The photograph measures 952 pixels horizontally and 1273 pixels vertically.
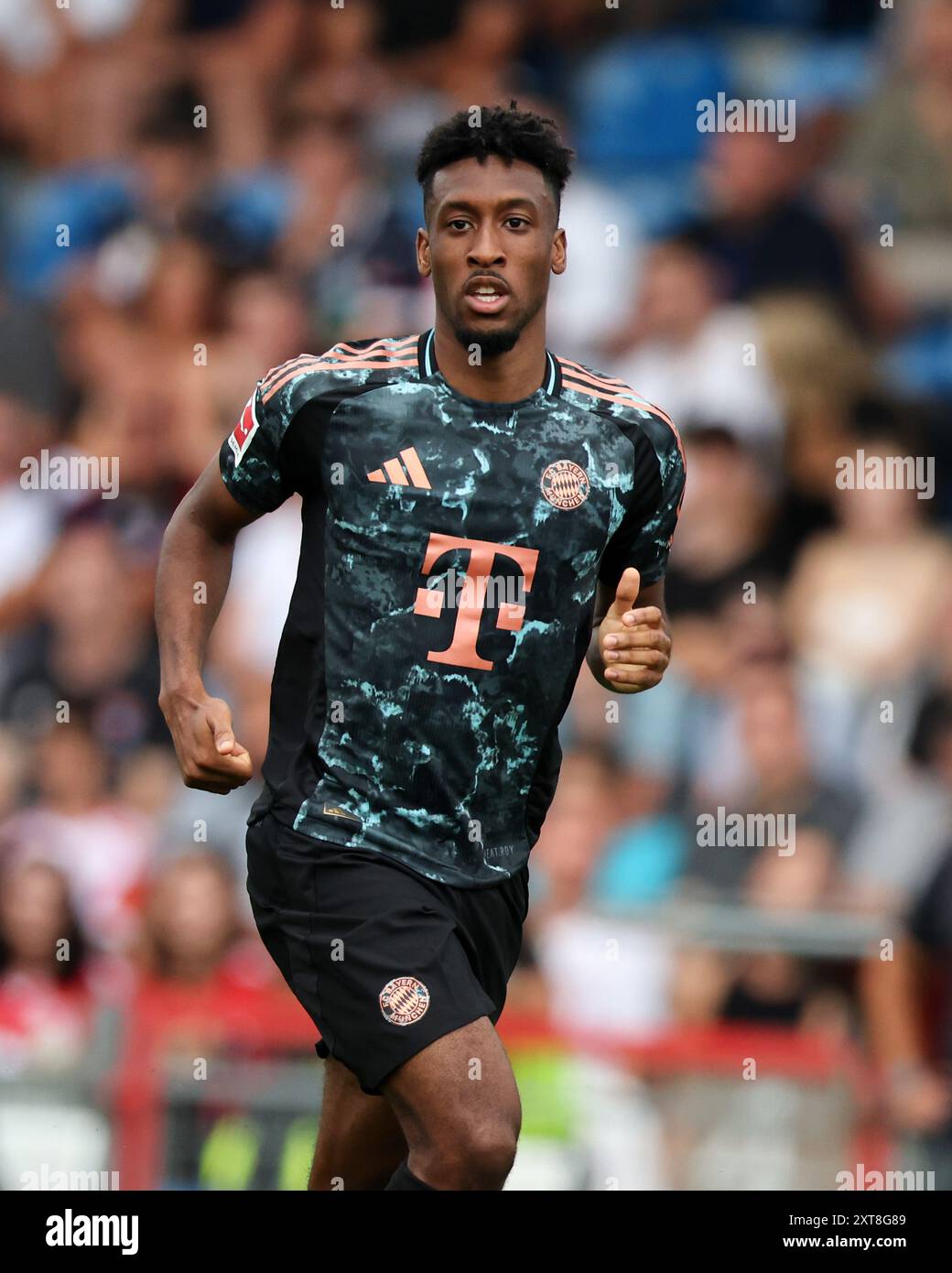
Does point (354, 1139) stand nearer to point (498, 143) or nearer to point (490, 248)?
point (490, 248)

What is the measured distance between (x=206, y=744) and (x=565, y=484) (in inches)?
38.6

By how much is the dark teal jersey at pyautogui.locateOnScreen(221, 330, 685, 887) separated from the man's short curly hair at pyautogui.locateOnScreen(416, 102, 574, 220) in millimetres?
438

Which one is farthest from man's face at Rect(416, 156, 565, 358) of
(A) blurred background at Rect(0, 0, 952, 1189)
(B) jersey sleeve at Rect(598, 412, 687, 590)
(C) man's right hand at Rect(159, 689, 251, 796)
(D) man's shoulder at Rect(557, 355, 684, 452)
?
(A) blurred background at Rect(0, 0, 952, 1189)

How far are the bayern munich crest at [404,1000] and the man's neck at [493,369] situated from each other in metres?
1.31

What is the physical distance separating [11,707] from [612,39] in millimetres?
4524

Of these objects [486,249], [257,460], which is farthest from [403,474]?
[486,249]

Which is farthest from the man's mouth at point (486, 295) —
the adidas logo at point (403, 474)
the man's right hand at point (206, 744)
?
the man's right hand at point (206, 744)

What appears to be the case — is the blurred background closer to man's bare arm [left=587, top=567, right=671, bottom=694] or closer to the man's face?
man's bare arm [left=587, top=567, right=671, bottom=694]

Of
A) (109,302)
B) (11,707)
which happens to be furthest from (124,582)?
(109,302)

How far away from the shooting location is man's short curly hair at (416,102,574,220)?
14.5 feet

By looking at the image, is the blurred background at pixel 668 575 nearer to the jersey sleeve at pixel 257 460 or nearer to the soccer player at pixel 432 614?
the soccer player at pixel 432 614

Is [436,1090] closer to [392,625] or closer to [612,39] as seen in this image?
[392,625]

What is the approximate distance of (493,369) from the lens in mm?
4465

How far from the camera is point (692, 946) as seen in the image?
7207 mm
